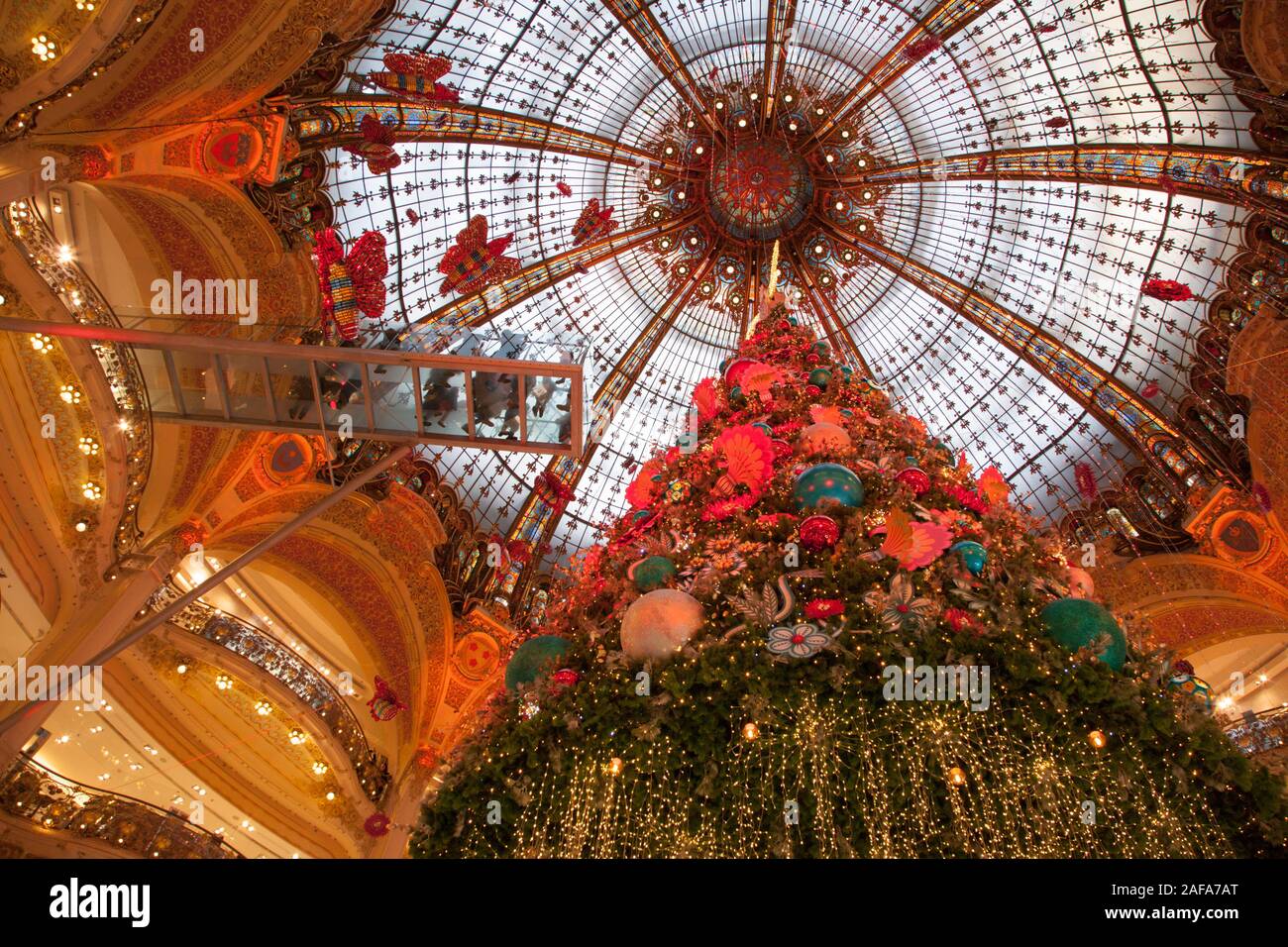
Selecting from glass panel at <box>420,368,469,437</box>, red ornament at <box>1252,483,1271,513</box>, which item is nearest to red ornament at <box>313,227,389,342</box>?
glass panel at <box>420,368,469,437</box>

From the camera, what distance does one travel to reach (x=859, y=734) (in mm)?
4461

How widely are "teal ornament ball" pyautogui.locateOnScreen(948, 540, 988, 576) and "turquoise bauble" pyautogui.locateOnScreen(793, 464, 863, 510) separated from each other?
0.81 meters

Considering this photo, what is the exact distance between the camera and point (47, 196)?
10.4m

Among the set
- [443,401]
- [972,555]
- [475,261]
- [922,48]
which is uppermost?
[922,48]

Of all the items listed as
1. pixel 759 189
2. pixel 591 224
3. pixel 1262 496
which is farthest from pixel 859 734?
pixel 759 189

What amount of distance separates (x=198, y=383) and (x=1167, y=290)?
14.1 metres

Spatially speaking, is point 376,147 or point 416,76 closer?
point 416,76

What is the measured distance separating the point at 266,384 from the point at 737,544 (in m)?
5.60

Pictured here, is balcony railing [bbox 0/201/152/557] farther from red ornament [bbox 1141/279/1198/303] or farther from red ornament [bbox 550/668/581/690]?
red ornament [bbox 1141/279/1198/303]

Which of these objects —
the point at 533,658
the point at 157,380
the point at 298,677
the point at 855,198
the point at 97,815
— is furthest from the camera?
the point at 855,198

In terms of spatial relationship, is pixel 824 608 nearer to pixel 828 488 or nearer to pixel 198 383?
pixel 828 488

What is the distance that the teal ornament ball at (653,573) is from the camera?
550 cm

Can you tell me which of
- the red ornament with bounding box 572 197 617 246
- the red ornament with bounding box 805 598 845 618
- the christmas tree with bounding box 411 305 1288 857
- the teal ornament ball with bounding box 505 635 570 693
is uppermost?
the red ornament with bounding box 572 197 617 246

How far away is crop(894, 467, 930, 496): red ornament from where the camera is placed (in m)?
6.00
